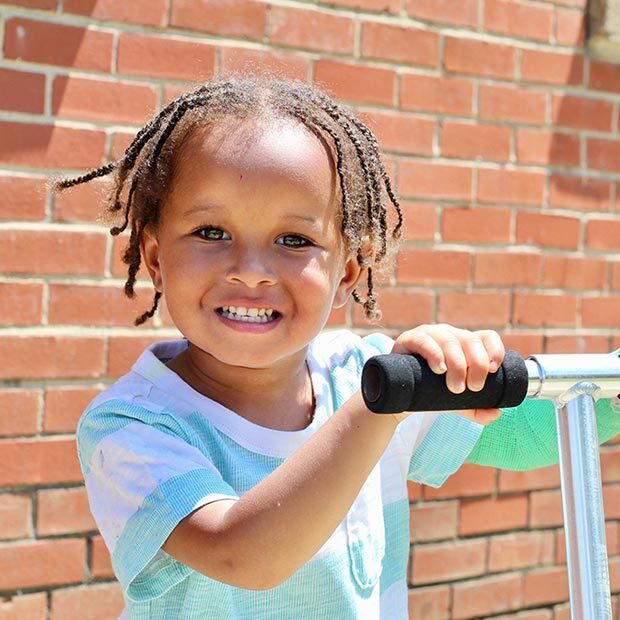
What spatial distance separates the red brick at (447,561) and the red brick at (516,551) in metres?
0.04

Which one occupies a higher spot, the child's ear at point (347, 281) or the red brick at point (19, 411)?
the child's ear at point (347, 281)

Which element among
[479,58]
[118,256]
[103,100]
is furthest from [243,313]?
[479,58]

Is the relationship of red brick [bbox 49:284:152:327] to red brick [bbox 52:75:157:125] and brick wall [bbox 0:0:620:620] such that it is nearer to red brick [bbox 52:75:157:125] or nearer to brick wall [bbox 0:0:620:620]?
brick wall [bbox 0:0:620:620]

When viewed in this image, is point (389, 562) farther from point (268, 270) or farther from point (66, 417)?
point (66, 417)

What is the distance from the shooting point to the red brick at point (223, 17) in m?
2.59

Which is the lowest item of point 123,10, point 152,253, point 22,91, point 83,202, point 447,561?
point 447,561

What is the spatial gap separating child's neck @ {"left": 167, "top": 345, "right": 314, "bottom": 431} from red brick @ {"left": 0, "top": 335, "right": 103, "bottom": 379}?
67cm

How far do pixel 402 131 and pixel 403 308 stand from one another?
501 mm

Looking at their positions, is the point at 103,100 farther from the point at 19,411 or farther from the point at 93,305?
the point at 19,411

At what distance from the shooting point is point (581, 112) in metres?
3.25

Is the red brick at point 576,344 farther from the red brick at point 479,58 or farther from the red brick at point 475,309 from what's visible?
the red brick at point 479,58

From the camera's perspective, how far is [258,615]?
166 centimetres

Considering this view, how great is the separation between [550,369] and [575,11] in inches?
89.5

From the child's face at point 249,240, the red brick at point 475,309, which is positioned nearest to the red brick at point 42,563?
the child's face at point 249,240
